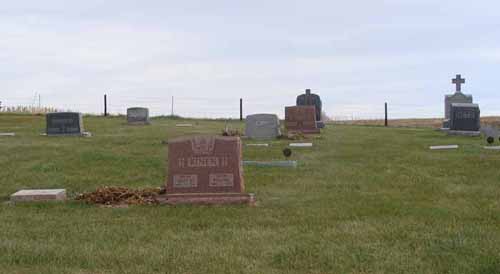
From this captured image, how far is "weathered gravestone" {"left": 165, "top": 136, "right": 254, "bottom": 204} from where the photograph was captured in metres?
9.47

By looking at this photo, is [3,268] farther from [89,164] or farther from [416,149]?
[416,149]

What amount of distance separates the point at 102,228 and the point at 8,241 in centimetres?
110

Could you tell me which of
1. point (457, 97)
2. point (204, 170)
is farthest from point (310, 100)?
point (204, 170)

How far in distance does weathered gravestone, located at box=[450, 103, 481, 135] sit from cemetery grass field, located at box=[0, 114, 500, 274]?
1007 cm

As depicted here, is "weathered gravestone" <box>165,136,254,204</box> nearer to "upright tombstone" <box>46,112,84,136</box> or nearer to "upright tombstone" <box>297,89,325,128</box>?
"upright tombstone" <box>46,112,84,136</box>

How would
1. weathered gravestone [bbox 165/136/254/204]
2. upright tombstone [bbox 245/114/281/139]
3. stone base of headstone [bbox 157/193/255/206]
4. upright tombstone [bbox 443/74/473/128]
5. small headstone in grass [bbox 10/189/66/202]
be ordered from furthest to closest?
upright tombstone [bbox 443/74/473/128]
upright tombstone [bbox 245/114/281/139]
small headstone in grass [bbox 10/189/66/202]
weathered gravestone [bbox 165/136/254/204]
stone base of headstone [bbox 157/193/255/206]

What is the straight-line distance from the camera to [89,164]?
46.2 feet

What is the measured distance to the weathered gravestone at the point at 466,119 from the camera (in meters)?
24.3

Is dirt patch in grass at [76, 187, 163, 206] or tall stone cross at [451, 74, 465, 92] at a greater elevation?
tall stone cross at [451, 74, 465, 92]

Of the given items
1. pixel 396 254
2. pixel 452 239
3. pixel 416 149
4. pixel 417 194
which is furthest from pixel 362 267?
pixel 416 149

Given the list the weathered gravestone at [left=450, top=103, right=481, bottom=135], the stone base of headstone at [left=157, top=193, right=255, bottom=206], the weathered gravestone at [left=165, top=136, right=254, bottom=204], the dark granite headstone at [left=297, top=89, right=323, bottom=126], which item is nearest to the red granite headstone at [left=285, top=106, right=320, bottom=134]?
the dark granite headstone at [left=297, top=89, right=323, bottom=126]

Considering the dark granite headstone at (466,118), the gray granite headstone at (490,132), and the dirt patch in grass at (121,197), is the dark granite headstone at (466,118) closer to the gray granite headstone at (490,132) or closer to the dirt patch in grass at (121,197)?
the gray granite headstone at (490,132)

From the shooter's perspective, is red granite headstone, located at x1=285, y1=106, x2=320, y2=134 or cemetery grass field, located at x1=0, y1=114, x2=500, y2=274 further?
red granite headstone, located at x1=285, y1=106, x2=320, y2=134

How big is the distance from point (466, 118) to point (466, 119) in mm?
37
